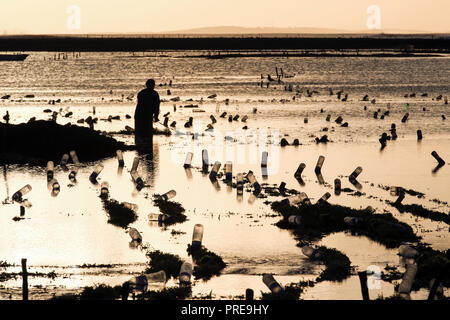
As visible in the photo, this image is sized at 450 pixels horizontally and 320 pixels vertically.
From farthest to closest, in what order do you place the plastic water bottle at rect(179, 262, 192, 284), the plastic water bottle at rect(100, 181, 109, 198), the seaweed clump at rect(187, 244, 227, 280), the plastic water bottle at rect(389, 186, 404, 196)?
the plastic water bottle at rect(100, 181, 109, 198) → the plastic water bottle at rect(389, 186, 404, 196) → the seaweed clump at rect(187, 244, 227, 280) → the plastic water bottle at rect(179, 262, 192, 284)

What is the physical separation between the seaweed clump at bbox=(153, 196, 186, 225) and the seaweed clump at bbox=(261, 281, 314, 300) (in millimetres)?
7350

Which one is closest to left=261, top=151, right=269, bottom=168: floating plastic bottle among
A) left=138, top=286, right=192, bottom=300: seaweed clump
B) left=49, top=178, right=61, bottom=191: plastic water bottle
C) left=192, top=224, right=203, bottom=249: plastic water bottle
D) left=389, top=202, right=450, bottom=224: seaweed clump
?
left=49, top=178, right=61, bottom=191: plastic water bottle

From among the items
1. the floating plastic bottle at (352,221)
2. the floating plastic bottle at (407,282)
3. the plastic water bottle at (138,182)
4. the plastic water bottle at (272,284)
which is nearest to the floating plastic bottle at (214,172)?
the plastic water bottle at (138,182)

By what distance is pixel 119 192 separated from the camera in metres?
29.2

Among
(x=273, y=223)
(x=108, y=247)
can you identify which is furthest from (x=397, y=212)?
(x=108, y=247)

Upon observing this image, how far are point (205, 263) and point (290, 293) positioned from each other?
2982 millimetres

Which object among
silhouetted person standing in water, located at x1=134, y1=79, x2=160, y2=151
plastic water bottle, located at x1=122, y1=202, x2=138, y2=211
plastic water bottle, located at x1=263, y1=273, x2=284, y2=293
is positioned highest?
silhouetted person standing in water, located at x1=134, y1=79, x2=160, y2=151

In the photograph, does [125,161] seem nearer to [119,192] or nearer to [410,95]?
[119,192]

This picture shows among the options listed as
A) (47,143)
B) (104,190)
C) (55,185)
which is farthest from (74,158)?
(104,190)

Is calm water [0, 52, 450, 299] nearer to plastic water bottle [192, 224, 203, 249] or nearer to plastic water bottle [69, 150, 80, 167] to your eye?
plastic water bottle [192, 224, 203, 249]

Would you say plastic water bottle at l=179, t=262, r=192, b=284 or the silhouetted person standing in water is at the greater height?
the silhouetted person standing in water

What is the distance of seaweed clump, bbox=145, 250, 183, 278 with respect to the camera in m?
18.7
